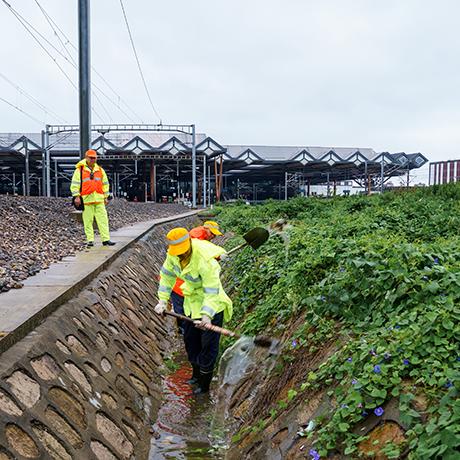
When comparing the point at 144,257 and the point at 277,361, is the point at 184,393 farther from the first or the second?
the point at 144,257


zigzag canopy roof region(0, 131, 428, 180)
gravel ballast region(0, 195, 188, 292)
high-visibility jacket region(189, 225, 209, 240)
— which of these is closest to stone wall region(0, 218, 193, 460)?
gravel ballast region(0, 195, 188, 292)

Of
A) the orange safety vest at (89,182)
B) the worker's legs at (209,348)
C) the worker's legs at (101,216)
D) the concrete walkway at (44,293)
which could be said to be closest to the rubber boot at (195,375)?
the worker's legs at (209,348)

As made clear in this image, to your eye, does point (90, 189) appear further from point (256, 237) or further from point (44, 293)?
point (44, 293)

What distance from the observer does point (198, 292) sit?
5141mm

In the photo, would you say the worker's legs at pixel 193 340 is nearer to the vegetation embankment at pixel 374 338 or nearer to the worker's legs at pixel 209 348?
the worker's legs at pixel 209 348

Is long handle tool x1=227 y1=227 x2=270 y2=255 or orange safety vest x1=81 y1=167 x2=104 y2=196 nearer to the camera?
long handle tool x1=227 y1=227 x2=270 y2=255

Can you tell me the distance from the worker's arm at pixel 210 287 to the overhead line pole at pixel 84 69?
9516mm

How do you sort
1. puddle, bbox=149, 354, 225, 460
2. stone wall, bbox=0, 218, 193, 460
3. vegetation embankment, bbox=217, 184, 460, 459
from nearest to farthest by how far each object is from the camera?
vegetation embankment, bbox=217, 184, 460, 459, stone wall, bbox=0, 218, 193, 460, puddle, bbox=149, 354, 225, 460

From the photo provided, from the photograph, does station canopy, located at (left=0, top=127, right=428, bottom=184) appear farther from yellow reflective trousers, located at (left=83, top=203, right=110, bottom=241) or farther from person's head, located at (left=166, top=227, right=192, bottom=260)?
person's head, located at (left=166, top=227, right=192, bottom=260)

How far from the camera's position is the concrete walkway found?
11.8ft

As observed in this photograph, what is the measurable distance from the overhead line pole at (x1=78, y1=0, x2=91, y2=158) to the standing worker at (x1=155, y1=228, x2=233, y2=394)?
9.14 meters

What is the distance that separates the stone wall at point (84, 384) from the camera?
2.94 meters

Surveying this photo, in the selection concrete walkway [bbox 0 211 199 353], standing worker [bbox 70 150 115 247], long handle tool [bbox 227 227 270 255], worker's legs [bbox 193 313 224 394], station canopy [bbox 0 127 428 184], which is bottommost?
worker's legs [bbox 193 313 224 394]

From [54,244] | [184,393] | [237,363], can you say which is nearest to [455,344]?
[237,363]
